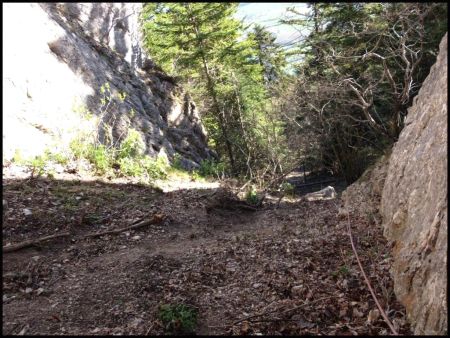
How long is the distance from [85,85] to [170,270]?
683 centimetres

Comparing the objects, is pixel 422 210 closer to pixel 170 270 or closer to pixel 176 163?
pixel 170 270

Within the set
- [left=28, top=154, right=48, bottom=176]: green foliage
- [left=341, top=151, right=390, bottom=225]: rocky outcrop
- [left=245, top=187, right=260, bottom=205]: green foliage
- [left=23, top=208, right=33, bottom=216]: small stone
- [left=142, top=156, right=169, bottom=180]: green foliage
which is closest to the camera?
[left=23, top=208, right=33, bottom=216]: small stone

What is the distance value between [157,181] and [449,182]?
6604mm

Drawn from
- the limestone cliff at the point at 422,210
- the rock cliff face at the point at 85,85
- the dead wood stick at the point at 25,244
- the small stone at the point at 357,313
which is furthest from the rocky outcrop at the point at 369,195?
the rock cliff face at the point at 85,85

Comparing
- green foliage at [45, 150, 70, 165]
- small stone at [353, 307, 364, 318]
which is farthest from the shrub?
small stone at [353, 307, 364, 318]

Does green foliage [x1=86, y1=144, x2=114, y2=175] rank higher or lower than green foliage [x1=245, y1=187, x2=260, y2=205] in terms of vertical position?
higher

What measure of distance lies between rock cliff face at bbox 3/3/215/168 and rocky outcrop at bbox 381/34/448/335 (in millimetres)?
5862

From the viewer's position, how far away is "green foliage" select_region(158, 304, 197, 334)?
3492 mm

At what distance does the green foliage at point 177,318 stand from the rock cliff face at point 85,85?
Result: 16.3ft

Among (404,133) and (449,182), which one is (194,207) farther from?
(449,182)

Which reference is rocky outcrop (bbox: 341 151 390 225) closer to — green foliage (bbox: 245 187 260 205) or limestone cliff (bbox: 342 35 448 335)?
limestone cliff (bbox: 342 35 448 335)

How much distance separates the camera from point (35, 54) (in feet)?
28.3

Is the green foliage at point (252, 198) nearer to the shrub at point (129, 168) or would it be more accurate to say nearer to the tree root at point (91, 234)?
the shrub at point (129, 168)

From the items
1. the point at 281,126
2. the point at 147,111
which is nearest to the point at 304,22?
the point at 281,126
